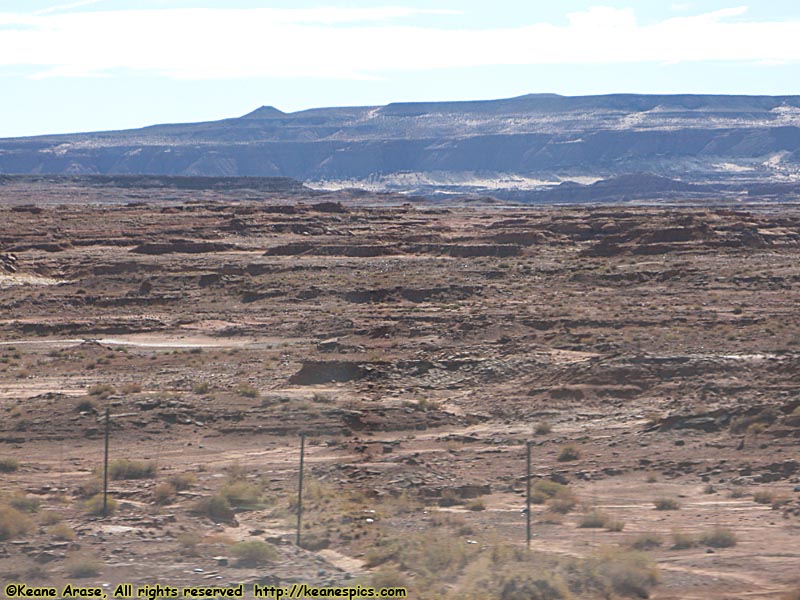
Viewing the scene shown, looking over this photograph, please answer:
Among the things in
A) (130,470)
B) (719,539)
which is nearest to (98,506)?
(130,470)

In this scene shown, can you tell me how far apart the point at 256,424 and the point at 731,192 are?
546ft

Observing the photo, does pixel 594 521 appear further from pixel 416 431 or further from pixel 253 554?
pixel 416 431

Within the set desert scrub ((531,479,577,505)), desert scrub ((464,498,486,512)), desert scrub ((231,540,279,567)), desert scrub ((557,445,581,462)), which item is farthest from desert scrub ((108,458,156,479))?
desert scrub ((557,445,581,462))

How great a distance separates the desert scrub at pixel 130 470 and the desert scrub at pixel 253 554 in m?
4.88

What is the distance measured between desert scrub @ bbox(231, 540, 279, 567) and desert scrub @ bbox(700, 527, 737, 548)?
15.3 feet

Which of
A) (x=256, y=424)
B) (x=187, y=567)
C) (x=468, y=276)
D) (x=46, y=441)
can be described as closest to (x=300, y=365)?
(x=256, y=424)

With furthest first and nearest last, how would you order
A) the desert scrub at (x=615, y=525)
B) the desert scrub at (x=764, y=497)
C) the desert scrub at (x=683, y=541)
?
1. the desert scrub at (x=764, y=497)
2. the desert scrub at (x=615, y=525)
3. the desert scrub at (x=683, y=541)

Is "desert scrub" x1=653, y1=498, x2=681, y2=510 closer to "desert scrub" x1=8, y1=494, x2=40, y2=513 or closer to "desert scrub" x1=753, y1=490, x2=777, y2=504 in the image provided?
"desert scrub" x1=753, y1=490, x2=777, y2=504

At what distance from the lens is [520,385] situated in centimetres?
2567

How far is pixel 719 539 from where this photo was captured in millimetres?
13438

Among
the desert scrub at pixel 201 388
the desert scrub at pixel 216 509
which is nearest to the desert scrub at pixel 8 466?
the desert scrub at pixel 216 509

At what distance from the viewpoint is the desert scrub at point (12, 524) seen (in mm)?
13234

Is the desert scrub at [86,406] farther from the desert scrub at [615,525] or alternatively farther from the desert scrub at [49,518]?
the desert scrub at [615,525]

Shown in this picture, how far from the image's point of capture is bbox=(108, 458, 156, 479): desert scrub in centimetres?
1720
